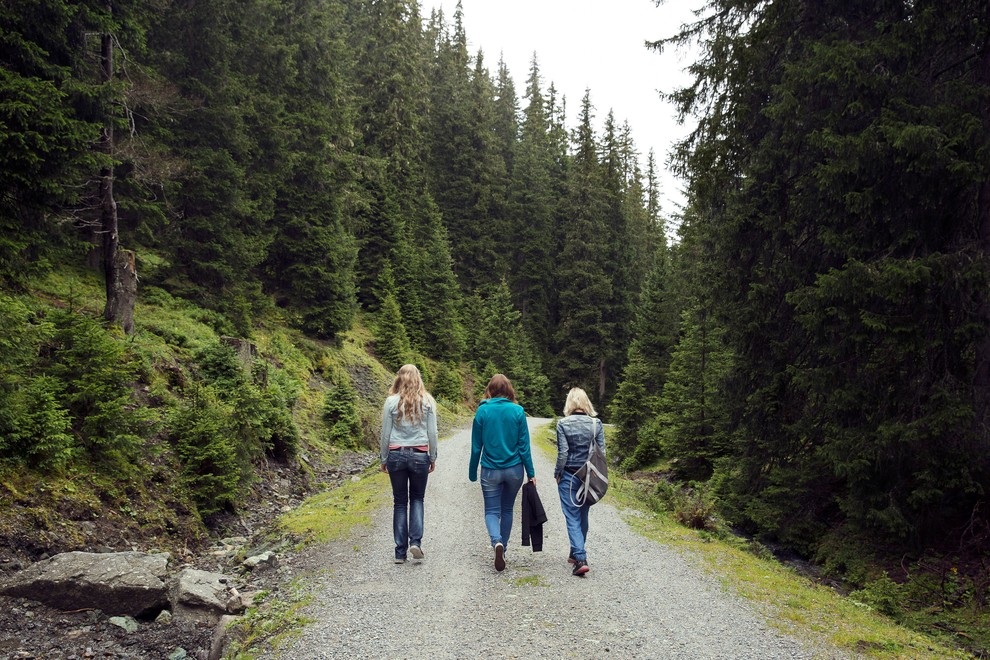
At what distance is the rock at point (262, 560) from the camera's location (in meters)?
7.48

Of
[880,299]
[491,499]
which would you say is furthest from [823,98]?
[491,499]

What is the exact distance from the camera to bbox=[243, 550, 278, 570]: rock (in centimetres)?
748

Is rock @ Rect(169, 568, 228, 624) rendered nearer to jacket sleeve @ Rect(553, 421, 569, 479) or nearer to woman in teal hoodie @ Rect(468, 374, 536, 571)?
woman in teal hoodie @ Rect(468, 374, 536, 571)

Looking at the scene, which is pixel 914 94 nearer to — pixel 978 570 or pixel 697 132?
pixel 697 132

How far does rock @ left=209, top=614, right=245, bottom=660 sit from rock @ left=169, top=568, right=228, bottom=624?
0.54m

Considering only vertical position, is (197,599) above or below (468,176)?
below

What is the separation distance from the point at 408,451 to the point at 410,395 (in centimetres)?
66

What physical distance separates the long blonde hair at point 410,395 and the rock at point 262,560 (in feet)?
8.50

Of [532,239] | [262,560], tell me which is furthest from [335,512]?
[532,239]

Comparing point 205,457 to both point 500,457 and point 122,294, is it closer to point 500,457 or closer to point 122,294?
point 122,294

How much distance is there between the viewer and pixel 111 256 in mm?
12133

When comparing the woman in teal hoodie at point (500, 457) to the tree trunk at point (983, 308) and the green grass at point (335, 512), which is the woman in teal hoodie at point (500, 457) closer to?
the green grass at point (335, 512)

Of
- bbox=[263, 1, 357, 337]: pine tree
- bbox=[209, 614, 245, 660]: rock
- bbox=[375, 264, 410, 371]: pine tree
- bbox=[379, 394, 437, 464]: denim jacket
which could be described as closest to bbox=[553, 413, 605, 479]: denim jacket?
bbox=[379, 394, 437, 464]: denim jacket

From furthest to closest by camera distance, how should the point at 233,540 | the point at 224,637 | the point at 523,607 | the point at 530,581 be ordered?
the point at 233,540 → the point at 530,581 → the point at 523,607 → the point at 224,637
